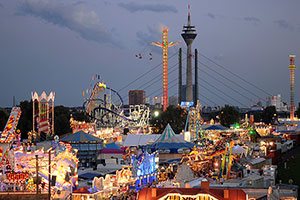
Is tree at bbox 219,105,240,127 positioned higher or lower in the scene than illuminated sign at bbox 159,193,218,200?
higher

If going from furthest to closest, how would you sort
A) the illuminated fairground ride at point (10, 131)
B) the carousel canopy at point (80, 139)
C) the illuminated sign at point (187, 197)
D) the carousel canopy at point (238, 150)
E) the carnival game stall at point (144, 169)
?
the carousel canopy at point (238, 150) < the carousel canopy at point (80, 139) < the carnival game stall at point (144, 169) < the illuminated fairground ride at point (10, 131) < the illuminated sign at point (187, 197)

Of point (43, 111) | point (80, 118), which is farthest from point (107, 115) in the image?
point (43, 111)

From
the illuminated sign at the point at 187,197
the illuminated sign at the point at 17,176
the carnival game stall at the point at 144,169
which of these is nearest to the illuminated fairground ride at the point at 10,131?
the illuminated sign at the point at 17,176

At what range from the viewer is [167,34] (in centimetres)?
9950

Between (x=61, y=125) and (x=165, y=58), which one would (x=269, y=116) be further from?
(x=61, y=125)

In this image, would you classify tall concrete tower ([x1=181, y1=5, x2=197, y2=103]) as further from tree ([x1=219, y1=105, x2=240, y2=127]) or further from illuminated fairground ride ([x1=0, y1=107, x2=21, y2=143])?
illuminated fairground ride ([x1=0, y1=107, x2=21, y2=143])

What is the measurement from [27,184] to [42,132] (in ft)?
59.5

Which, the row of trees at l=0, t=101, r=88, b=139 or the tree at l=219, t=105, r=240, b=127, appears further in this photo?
the tree at l=219, t=105, r=240, b=127

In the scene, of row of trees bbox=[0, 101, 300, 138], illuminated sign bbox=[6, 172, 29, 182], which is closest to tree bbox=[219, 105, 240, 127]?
row of trees bbox=[0, 101, 300, 138]

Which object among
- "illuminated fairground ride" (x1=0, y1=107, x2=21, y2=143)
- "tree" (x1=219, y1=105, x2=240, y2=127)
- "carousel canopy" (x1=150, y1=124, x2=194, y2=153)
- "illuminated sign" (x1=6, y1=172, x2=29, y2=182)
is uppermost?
"tree" (x1=219, y1=105, x2=240, y2=127)

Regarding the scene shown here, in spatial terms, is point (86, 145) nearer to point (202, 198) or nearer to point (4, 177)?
point (4, 177)

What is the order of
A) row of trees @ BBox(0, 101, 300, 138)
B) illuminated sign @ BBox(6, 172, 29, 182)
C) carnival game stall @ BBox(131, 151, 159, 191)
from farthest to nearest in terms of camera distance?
row of trees @ BBox(0, 101, 300, 138) → carnival game stall @ BBox(131, 151, 159, 191) → illuminated sign @ BBox(6, 172, 29, 182)

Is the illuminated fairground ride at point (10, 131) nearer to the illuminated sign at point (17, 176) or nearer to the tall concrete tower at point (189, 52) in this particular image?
the illuminated sign at point (17, 176)

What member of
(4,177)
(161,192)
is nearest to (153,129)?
(4,177)
